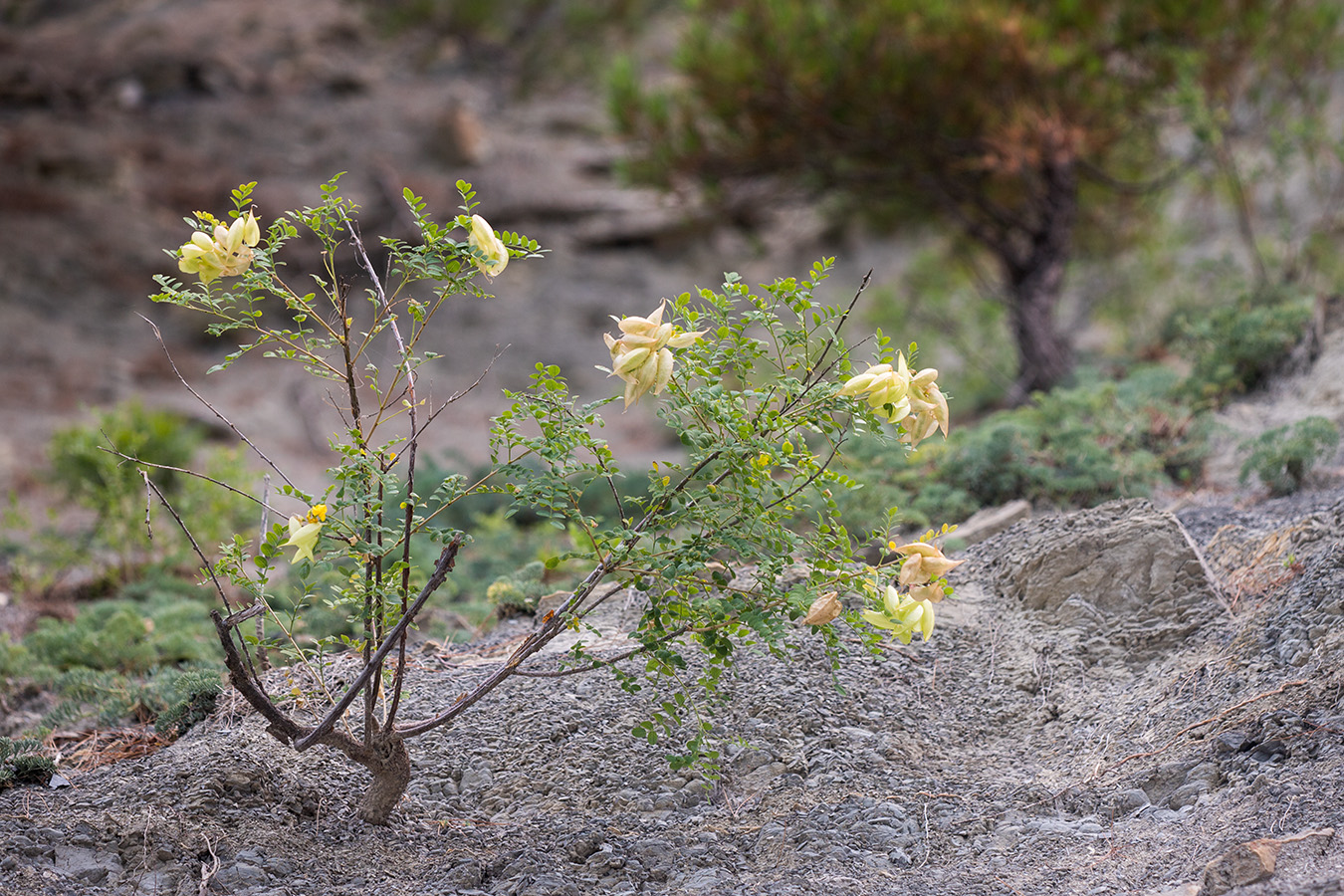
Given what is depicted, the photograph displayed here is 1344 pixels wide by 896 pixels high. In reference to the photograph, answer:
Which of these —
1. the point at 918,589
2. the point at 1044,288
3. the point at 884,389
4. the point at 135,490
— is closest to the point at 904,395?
the point at 884,389

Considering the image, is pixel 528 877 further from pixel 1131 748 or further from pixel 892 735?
pixel 1131 748

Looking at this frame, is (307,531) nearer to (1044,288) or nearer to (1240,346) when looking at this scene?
(1240,346)

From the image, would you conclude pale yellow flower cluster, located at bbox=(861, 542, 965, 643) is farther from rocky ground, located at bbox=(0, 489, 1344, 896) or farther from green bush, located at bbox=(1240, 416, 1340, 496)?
green bush, located at bbox=(1240, 416, 1340, 496)

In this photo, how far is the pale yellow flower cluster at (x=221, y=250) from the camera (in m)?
1.70

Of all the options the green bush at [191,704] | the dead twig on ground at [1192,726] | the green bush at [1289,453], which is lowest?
the dead twig on ground at [1192,726]

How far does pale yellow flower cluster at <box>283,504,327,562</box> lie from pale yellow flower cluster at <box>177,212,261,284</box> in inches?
16.9

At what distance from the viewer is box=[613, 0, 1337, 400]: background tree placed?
5.72m

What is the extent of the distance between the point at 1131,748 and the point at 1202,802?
24 cm

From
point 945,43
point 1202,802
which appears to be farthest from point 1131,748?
point 945,43

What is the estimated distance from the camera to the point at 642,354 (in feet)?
5.44

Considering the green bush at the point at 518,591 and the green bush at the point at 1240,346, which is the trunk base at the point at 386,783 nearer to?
the green bush at the point at 518,591

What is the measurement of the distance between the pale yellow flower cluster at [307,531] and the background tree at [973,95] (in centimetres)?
481

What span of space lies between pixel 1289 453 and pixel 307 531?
2.89 metres

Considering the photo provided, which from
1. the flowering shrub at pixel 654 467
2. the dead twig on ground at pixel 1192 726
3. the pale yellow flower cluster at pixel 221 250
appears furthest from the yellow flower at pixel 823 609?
the pale yellow flower cluster at pixel 221 250
